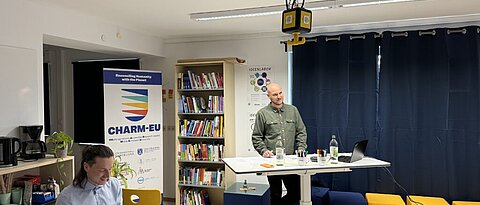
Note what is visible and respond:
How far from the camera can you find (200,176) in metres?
5.16

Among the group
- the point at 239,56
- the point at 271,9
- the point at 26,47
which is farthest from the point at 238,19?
the point at 26,47

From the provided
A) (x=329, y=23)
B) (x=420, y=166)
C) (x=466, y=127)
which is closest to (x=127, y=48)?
(x=329, y=23)

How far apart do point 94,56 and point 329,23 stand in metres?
3.60

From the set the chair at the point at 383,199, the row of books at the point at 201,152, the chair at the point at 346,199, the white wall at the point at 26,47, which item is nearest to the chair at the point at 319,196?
the chair at the point at 346,199

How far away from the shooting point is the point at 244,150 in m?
5.29

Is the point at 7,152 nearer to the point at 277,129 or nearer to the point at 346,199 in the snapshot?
the point at 277,129

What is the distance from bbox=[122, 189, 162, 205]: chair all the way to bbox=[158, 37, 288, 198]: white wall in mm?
2321

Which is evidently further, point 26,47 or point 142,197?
point 26,47

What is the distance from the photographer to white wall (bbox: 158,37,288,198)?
16.7ft

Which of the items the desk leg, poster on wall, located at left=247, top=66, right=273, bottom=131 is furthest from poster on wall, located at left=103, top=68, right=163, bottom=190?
the desk leg

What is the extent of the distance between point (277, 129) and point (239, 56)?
1600mm

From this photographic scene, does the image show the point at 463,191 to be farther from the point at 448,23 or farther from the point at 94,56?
the point at 94,56

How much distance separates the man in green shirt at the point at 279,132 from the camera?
4.04 meters

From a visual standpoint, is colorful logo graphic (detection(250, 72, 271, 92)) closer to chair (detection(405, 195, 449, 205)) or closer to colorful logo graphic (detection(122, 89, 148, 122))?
colorful logo graphic (detection(122, 89, 148, 122))
